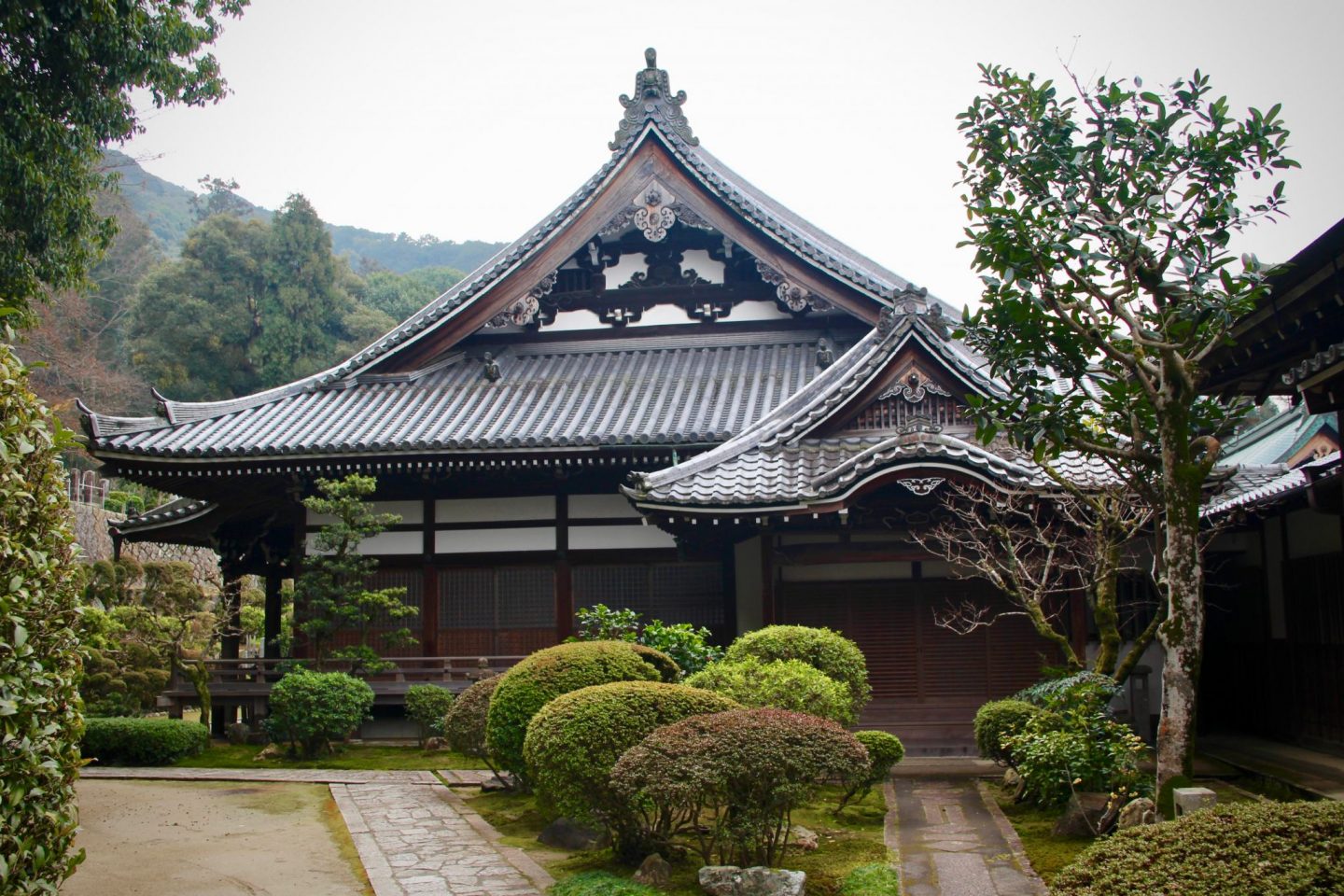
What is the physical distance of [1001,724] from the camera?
37.4 ft

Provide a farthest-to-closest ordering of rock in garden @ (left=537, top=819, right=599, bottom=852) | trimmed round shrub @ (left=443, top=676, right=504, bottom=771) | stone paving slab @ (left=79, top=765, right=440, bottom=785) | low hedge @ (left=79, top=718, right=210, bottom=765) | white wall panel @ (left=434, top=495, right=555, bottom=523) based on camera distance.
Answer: white wall panel @ (left=434, top=495, right=555, bottom=523) → low hedge @ (left=79, top=718, right=210, bottom=765) → stone paving slab @ (left=79, top=765, right=440, bottom=785) → trimmed round shrub @ (left=443, top=676, right=504, bottom=771) → rock in garden @ (left=537, top=819, right=599, bottom=852)

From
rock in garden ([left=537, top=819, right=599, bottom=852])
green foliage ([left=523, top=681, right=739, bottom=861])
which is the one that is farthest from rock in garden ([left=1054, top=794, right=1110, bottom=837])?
rock in garden ([left=537, top=819, right=599, bottom=852])

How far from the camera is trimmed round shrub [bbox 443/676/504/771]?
12406mm

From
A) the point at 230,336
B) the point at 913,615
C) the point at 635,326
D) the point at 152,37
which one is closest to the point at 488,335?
the point at 635,326

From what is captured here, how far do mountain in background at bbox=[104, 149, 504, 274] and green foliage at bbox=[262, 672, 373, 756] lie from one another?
8938cm

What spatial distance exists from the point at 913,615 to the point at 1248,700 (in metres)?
4.76

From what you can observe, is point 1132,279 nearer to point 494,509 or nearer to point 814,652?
point 814,652

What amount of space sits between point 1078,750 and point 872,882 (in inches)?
92.5

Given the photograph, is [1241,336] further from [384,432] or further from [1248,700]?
[384,432]

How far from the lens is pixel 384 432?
60.4 feet

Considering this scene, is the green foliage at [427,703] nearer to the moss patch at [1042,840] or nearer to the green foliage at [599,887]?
the green foliage at [599,887]

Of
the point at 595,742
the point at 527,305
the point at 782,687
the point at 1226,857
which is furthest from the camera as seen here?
the point at 527,305

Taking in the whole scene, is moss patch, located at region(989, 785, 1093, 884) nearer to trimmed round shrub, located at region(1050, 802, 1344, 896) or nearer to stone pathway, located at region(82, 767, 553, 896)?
trimmed round shrub, located at region(1050, 802, 1344, 896)

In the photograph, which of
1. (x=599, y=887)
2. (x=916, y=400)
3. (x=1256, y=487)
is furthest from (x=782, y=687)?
(x=1256, y=487)
